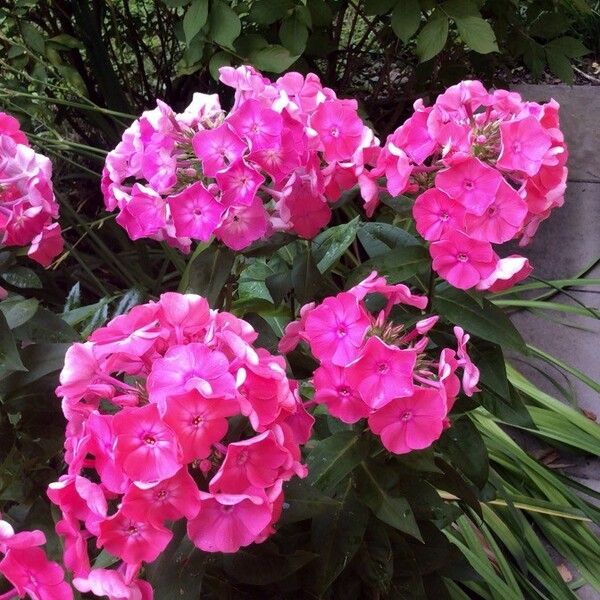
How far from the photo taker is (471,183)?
932 mm

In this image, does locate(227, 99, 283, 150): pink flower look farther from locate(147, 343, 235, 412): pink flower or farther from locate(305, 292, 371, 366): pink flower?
locate(147, 343, 235, 412): pink flower

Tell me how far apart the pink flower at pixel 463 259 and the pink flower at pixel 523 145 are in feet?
0.32

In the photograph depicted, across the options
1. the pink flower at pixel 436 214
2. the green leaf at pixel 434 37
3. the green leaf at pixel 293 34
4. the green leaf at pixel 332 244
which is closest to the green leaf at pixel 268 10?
the green leaf at pixel 293 34

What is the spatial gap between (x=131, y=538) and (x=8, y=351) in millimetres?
334

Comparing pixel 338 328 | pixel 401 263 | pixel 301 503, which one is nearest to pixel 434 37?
pixel 401 263

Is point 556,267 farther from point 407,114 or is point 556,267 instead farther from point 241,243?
point 241,243

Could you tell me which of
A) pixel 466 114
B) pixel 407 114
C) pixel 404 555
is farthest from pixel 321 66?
pixel 404 555

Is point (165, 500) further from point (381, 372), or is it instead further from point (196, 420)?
point (381, 372)

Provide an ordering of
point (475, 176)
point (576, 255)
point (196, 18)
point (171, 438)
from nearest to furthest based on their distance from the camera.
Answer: point (171, 438), point (475, 176), point (196, 18), point (576, 255)

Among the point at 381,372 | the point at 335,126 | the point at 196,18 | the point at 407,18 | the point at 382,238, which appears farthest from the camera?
the point at 407,18

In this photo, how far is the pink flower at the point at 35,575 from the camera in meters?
0.71

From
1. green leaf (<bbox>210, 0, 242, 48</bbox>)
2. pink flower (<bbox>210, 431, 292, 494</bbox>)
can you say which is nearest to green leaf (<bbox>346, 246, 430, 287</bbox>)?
pink flower (<bbox>210, 431, 292, 494</bbox>)

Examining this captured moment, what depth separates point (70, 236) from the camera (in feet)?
7.97

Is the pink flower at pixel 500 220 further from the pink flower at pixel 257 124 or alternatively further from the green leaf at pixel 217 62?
the green leaf at pixel 217 62
